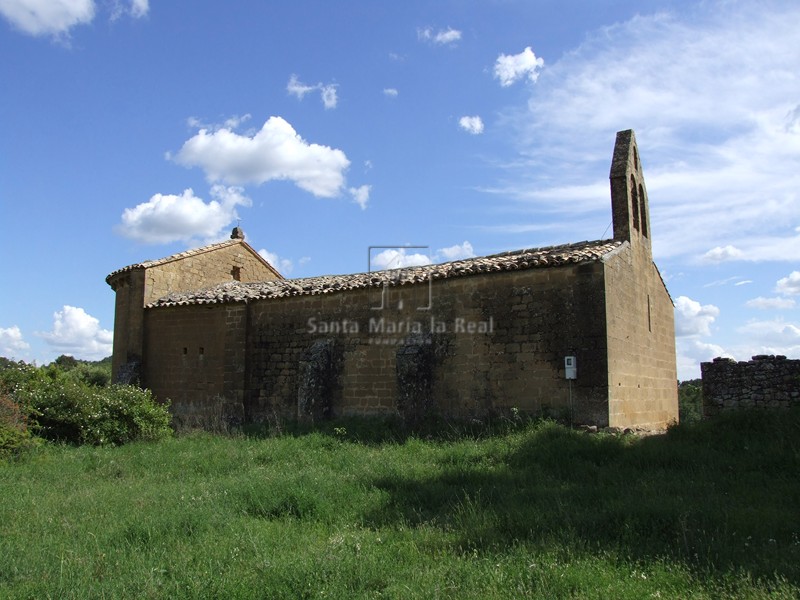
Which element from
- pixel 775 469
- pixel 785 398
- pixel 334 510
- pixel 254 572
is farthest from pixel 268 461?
pixel 785 398

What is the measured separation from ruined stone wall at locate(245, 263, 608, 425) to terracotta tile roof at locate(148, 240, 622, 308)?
0.21m

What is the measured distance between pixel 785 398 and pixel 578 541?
28.4 feet

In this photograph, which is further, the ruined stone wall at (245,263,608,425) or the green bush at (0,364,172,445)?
the green bush at (0,364,172,445)

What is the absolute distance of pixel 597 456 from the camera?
10297mm

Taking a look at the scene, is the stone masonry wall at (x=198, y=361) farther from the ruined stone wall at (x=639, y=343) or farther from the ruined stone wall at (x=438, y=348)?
the ruined stone wall at (x=639, y=343)

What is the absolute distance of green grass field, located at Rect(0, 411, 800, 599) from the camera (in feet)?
17.7

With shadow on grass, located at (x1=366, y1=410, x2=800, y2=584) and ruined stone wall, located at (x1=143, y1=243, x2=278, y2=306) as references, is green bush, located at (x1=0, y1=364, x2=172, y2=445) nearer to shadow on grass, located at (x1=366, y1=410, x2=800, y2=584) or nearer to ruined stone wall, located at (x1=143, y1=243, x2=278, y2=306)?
ruined stone wall, located at (x1=143, y1=243, x2=278, y2=306)

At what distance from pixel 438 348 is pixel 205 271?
11.4 metres

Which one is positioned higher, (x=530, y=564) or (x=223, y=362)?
(x=223, y=362)

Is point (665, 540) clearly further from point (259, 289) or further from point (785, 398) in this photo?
point (259, 289)

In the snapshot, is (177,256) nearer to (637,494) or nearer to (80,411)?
(80,411)

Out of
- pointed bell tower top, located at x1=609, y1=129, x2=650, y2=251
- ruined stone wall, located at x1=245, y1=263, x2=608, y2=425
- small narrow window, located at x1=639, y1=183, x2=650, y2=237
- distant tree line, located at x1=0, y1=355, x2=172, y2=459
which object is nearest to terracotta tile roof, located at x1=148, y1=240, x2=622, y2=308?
ruined stone wall, located at x1=245, y1=263, x2=608, y2=425

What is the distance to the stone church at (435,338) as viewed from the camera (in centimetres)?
1334

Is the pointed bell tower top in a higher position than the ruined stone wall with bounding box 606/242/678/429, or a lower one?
higher
